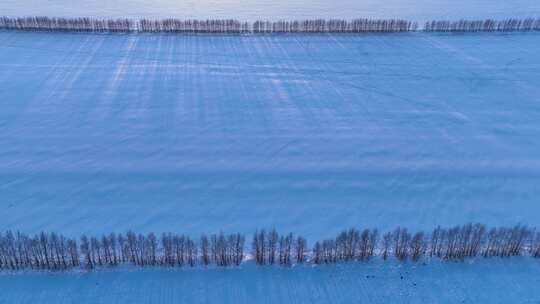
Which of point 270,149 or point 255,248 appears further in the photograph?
point 270,149

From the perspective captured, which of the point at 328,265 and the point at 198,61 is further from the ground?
the point at 198,61

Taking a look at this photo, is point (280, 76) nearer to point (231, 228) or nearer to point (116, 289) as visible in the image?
point (231, 228)

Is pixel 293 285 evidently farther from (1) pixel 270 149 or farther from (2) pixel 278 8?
(2) pixel 278 8

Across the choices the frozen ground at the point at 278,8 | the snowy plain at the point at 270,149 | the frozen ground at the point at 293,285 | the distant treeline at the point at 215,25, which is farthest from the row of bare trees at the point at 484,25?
the frozen ground at the point at 293,285

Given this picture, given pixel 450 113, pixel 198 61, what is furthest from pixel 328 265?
pixel 198 61

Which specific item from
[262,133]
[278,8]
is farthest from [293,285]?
[278,8]

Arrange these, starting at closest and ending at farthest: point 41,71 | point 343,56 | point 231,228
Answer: point 231,228 → point 41,71 → point 343,56

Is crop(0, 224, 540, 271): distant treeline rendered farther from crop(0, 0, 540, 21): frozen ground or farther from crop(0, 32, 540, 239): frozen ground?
crop(0, 0, 540, 21): frozen ground
